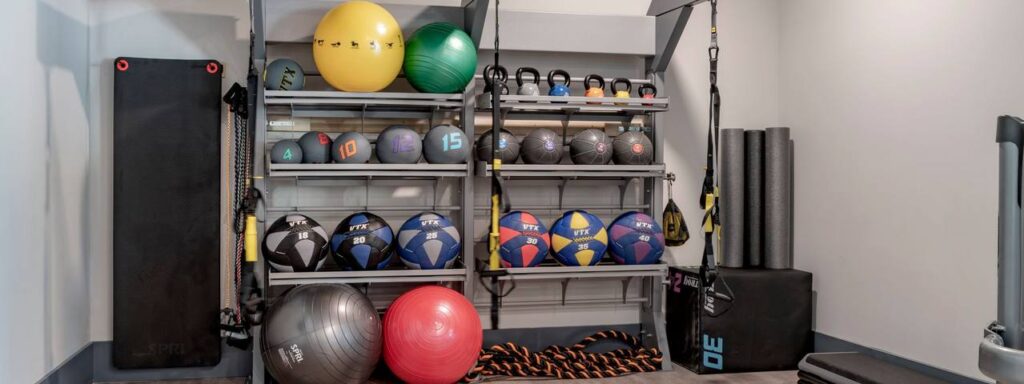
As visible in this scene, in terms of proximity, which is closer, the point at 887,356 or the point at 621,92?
the point at 887,356

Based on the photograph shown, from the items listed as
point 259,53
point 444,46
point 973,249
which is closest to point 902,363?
point 973,249

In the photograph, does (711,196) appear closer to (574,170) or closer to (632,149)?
(632,149)

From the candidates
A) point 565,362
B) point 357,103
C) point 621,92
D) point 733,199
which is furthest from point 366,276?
point 733,199

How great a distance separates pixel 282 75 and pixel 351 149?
0.51m

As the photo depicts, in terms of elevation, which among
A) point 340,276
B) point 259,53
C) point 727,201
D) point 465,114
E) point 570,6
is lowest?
point 340,276

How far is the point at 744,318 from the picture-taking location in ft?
14.0

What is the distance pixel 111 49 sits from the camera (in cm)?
406

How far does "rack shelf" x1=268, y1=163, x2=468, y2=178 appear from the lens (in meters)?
3.79

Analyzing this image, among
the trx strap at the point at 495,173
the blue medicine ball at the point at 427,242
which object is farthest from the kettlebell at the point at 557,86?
the blue medicine ball at the point at 427,242

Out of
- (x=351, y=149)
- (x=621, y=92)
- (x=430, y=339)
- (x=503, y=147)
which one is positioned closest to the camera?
(x=430, y=339)

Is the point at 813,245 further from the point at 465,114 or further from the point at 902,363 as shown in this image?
the point at 465,114

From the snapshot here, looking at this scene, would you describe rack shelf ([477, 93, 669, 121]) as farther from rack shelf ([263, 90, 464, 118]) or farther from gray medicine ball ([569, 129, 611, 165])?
rack shelf ([263, 90, 464, 118])

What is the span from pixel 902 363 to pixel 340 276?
9.43ft

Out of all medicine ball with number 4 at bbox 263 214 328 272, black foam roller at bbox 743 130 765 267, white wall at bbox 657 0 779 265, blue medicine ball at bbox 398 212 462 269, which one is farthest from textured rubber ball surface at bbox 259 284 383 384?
black foam roller at bbox 743 130 765 267
